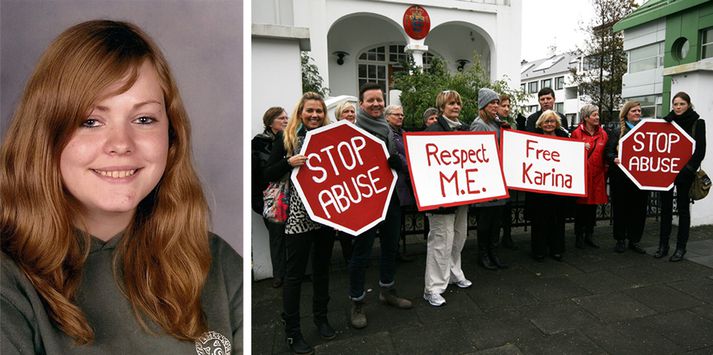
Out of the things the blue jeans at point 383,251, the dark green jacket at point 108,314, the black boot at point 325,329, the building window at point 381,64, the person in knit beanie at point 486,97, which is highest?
→ the building window at point 381,64

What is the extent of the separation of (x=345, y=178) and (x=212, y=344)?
64.1 inches

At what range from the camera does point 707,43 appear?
15953mm

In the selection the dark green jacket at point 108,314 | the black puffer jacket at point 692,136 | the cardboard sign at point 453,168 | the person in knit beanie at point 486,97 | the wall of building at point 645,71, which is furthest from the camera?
the wall of building at point 645,71

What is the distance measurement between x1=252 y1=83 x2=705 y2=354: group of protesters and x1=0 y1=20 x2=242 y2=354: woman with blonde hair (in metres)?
1.29

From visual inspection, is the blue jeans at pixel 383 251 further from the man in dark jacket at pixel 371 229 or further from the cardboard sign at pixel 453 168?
the cardboard sign at pixel 453 168

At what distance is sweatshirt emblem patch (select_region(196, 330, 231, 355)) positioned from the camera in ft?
3.26

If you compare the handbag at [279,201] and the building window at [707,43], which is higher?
the building window at [707,43]

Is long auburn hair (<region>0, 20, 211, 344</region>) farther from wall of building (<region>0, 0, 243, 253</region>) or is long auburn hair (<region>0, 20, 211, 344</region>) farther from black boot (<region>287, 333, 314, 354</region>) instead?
black boot (<region>287, 333, 314, 354</region>)

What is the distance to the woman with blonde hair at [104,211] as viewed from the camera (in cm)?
78

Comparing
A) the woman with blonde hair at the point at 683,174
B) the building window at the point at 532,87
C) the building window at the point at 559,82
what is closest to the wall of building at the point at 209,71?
the woman with blonde hair at the point at 683,174

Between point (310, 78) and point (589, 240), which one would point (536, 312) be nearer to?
point (589, 240)

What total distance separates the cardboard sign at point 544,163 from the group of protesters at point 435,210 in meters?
0.15

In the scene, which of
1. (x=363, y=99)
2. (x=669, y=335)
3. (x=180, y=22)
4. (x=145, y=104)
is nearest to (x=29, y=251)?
(x=145, y=104)

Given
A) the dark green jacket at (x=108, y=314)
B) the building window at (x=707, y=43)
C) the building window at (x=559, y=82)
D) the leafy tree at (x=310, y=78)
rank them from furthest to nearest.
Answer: the building window at (x=559, y=82), the building window at (x=707, y=43), the leafy tree at (x=310, y=78), the dark green jacket at (x=108, y=314)
